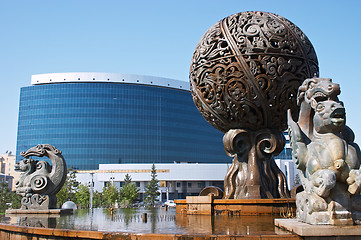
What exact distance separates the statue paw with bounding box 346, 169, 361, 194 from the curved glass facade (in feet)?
232

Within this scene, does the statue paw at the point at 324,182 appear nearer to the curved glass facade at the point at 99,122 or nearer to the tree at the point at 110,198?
the tree at the point at 110,198

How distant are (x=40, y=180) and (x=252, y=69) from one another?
8202mm

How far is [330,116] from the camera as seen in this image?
17.8 ft

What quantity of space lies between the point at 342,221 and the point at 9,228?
20.5ft

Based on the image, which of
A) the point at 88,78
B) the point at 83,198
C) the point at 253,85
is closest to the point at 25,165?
the point at 253,85

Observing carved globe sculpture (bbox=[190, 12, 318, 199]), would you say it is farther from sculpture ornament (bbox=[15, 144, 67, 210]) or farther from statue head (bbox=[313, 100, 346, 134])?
A: sculpture ornament (bbox=[15, 144, 67, 210])

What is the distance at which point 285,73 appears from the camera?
9.79 metres

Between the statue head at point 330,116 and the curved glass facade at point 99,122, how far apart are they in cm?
7042

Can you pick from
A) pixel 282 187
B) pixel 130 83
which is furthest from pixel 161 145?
pixel 282 187

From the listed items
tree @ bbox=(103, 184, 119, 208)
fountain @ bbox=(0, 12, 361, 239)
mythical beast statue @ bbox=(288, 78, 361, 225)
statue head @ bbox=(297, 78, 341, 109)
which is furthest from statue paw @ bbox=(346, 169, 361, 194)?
tree @ bbox=(103, 184, 119, 208)

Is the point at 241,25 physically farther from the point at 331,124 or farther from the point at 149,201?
the point at 149,201

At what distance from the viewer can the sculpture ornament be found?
1220 cm

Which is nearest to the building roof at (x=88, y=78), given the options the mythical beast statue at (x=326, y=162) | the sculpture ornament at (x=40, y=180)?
the sculpture ornament at (x=40, y=180)

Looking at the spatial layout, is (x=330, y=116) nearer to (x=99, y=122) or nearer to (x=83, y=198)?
(x=83, y=198)
